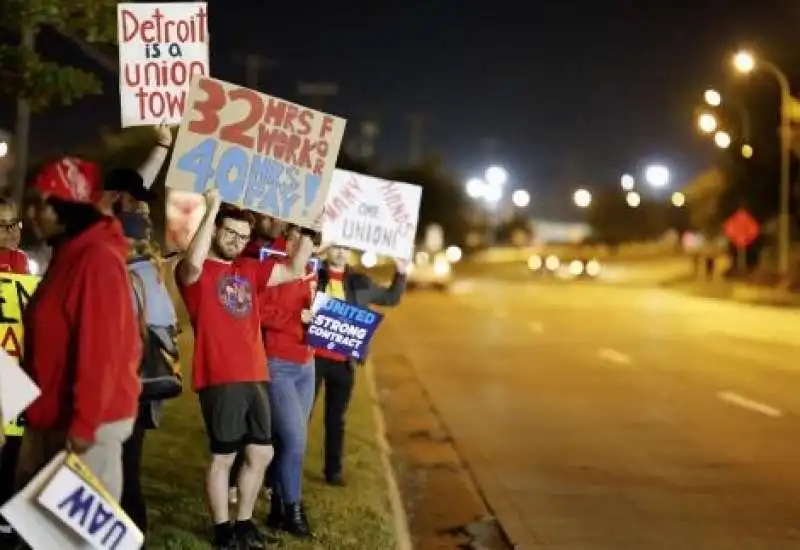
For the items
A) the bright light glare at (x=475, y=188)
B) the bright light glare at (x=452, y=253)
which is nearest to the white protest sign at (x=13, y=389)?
the bright light glare at (x=452, y=253)

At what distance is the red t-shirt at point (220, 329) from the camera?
20.4ft

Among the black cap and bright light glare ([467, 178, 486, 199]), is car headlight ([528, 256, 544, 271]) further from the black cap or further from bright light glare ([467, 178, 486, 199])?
the black cap

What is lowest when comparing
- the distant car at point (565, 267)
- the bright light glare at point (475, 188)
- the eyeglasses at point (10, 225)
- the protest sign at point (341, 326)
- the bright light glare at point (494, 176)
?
the distant car at point (565, 267)

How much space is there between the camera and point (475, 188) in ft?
278

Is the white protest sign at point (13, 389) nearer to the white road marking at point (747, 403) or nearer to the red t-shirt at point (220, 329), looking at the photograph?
the red t-shirt at point (220, 329)

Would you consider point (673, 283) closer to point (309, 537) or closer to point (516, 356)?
point (516, 356)

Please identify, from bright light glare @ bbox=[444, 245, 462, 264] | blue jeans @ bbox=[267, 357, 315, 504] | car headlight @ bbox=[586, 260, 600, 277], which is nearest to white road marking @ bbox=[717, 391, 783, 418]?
blue jeans @ bbox=[267, 357, 315, 504]

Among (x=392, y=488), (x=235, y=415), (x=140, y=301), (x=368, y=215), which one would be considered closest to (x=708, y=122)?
(x=392, y=488)

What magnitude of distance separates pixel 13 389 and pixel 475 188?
8087cm

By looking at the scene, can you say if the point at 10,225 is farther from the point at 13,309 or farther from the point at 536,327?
the point at 536,327

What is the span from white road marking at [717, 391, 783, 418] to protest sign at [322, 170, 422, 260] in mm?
6201

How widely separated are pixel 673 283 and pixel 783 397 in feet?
149

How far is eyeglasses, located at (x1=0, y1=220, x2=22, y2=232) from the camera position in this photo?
6.87 metres

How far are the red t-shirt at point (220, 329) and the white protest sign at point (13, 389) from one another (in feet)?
5.72
